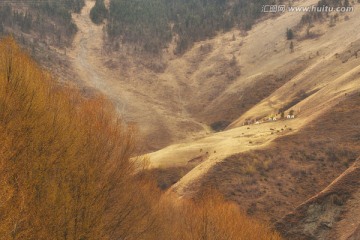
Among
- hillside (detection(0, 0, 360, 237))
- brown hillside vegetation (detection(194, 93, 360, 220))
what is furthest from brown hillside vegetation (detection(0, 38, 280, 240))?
brown hillside vegetation (detection(194, 93, 360, 220))

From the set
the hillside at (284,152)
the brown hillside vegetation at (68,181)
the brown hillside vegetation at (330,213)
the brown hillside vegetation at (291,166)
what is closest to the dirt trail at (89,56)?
the hillside at (284,152)

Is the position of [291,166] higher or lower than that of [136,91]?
lower

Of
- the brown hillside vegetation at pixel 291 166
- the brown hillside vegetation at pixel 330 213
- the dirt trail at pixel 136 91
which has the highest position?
the dirt trail at pixel 136 91

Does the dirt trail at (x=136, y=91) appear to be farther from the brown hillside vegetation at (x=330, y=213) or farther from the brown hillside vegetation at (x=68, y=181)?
the brown hillside vegetation at (x=68, y=181)

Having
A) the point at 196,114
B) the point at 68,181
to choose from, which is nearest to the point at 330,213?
the point at 68,181

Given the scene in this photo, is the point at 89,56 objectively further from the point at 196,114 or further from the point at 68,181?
the point at 68,181

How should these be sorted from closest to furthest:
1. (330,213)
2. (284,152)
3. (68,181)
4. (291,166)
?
(68,181) < (330,213) < (291,166) < (284,152)

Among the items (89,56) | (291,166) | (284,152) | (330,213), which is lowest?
(330,213)

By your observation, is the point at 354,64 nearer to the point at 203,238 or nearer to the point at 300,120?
the point at 300,120
